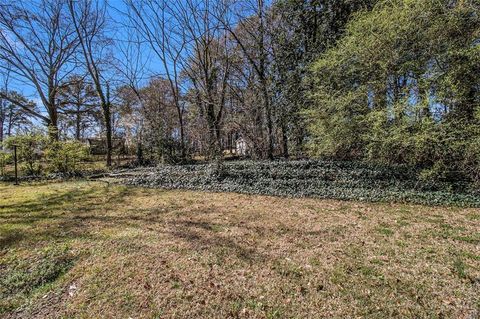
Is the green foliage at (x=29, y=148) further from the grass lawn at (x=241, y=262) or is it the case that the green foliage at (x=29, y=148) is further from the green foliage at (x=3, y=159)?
the grass lawn at (x=241, y=262)

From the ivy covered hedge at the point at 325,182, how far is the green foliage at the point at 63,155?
303 centimetres

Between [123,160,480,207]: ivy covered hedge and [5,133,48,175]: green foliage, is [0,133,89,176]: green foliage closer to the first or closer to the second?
[5,133,48,175]: green foliage

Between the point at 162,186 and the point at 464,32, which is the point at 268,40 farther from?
the point at 162,186

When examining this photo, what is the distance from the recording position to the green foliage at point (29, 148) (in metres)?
8.73

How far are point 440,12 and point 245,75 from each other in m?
7.53

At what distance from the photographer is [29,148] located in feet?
29.6

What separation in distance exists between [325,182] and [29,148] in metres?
10.4

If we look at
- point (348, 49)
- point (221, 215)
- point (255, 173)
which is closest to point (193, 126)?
point (255, 173)

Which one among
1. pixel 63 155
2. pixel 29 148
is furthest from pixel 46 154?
pixel 29 148

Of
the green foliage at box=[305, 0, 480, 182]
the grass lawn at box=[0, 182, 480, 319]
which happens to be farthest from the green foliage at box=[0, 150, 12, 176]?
the green foliage at box=[305, 0, 480, 182]

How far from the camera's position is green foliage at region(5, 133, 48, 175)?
8727 millimetres

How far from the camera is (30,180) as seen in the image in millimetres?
8594

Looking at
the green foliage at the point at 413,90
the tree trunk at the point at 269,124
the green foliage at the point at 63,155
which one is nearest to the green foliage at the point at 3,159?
the green foliage at the point at 63,155

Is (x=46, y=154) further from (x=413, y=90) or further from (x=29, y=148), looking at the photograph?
(x=413, y=90)
